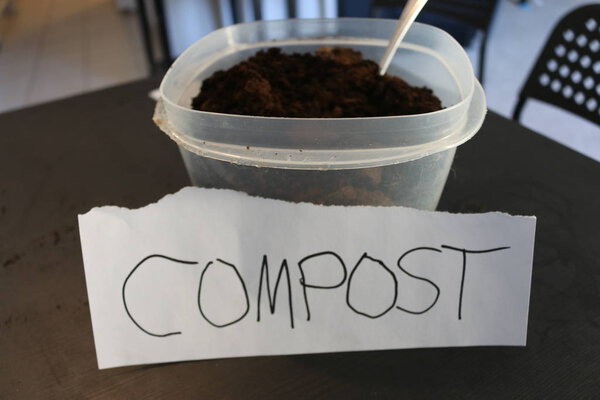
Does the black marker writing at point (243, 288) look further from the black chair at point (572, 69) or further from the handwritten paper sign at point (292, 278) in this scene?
the black chair at point (572, 69)

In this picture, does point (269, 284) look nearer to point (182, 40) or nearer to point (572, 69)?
point (572, 69)

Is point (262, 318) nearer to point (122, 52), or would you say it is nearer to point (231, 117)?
point (231, 117)

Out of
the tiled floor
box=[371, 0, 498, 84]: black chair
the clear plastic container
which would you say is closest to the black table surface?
the clear plastic container

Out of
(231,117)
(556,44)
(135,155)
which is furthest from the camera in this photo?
(556,44)

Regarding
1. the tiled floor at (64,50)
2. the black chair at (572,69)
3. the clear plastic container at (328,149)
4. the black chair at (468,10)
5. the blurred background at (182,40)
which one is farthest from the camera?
the tiled floor at (64,50)

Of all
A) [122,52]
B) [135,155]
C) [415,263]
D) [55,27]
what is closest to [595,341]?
[415,263]

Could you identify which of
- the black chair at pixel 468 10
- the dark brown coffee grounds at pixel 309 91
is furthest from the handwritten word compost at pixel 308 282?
the black chair at pixel 468 10

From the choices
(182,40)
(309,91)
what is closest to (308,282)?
(309,91)
